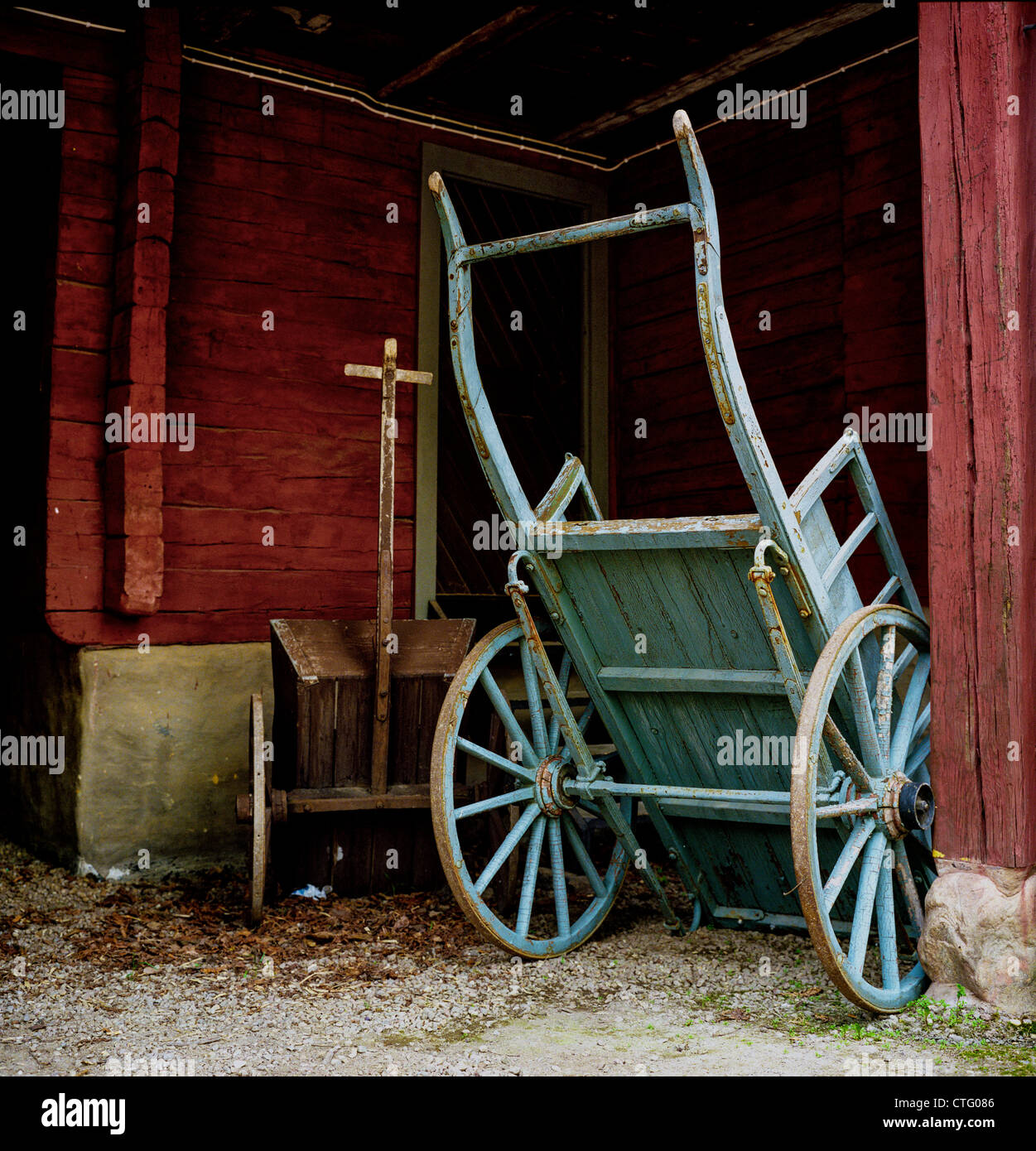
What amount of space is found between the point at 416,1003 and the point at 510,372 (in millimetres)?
3911

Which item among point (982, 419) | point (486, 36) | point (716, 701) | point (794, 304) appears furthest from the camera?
point (794, 304)

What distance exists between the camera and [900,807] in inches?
127

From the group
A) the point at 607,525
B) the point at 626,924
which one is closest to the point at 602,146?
the point at 607,525

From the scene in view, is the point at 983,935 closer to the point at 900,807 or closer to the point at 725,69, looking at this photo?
the point at 900,807

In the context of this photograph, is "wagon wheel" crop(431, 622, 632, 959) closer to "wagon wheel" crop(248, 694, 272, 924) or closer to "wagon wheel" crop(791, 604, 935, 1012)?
"wagon wheel" crop(248, 694, 272, 924)

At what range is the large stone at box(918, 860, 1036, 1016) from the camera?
9.77 feet

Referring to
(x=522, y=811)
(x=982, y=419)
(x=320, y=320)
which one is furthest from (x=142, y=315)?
(x=982, y=419)

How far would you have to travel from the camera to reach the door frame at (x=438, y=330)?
19.6ft

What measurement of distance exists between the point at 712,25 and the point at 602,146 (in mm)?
1433

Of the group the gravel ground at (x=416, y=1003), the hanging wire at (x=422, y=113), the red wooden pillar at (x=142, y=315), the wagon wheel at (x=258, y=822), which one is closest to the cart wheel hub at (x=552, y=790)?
the gravel ground at (x=416, y=1003)

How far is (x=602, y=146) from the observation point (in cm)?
657

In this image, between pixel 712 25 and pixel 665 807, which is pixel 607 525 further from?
pixel 712 25

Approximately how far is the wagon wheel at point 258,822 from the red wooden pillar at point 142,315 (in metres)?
1.18

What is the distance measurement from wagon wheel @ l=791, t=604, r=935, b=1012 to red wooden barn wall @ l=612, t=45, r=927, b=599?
1.74 metres
